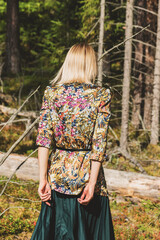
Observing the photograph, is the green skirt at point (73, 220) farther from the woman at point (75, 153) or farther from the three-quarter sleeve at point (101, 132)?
the three-quarter sleeve at point (101, 132)

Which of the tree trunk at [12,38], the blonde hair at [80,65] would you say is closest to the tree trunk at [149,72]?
the tree trunk at [12,38]

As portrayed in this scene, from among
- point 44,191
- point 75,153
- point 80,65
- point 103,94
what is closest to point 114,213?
point 44,191

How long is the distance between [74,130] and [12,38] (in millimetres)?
14164

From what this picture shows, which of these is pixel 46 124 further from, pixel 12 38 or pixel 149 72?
pixel 12 38

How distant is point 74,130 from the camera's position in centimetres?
230

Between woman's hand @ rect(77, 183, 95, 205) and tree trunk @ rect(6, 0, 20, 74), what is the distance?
13919mm

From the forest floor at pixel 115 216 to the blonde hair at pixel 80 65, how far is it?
225cm

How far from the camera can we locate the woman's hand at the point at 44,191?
2.39m

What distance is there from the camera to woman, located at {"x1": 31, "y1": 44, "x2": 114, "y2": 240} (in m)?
2.27

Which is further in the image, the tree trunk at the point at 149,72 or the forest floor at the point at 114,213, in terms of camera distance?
the tree trunk at the point at 149,72

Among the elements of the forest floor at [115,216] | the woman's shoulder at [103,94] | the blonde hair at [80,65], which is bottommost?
the forest floor at [115,216]

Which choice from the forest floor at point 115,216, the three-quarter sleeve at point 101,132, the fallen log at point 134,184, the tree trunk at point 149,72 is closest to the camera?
the three-quarter sleeve at point 101,132

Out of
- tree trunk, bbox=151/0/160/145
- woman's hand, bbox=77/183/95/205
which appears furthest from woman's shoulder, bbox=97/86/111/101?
tree trunk, bbox=151/0/160/145

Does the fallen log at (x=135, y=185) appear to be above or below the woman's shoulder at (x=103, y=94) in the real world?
below
